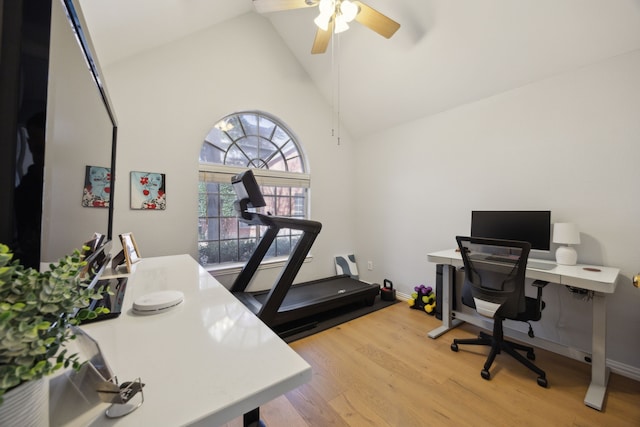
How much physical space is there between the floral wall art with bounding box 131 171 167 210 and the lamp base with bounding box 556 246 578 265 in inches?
142

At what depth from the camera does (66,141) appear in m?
0.71

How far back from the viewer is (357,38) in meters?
2.71

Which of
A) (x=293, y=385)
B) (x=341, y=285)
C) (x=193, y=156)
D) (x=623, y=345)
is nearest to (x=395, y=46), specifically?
(x=193, y=156)

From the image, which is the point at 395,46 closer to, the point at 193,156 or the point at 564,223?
the point at 564,223

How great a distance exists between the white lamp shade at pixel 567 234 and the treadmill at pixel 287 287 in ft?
6.10

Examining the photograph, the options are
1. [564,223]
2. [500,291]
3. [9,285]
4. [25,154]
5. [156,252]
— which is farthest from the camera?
[156,252]

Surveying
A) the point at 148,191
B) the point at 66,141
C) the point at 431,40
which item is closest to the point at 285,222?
the point at 66,141

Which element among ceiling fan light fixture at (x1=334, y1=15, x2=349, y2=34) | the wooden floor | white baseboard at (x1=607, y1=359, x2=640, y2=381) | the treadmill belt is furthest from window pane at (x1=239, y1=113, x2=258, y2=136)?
white baseboard at (x1=607, y1=359, x2=640, y2=381)

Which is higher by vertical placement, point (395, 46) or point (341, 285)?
point (395, 46)

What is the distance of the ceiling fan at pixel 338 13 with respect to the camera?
174 centimetres

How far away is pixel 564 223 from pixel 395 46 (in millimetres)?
2291

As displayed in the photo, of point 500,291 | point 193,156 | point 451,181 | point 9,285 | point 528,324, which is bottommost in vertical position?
point 528,324

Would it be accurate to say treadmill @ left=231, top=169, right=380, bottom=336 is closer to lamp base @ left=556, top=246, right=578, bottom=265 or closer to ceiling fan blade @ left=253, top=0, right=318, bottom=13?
ceiling fan blade @ left=253, top=0, right=318, bottom=13

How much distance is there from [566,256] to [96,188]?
10.4 ft
